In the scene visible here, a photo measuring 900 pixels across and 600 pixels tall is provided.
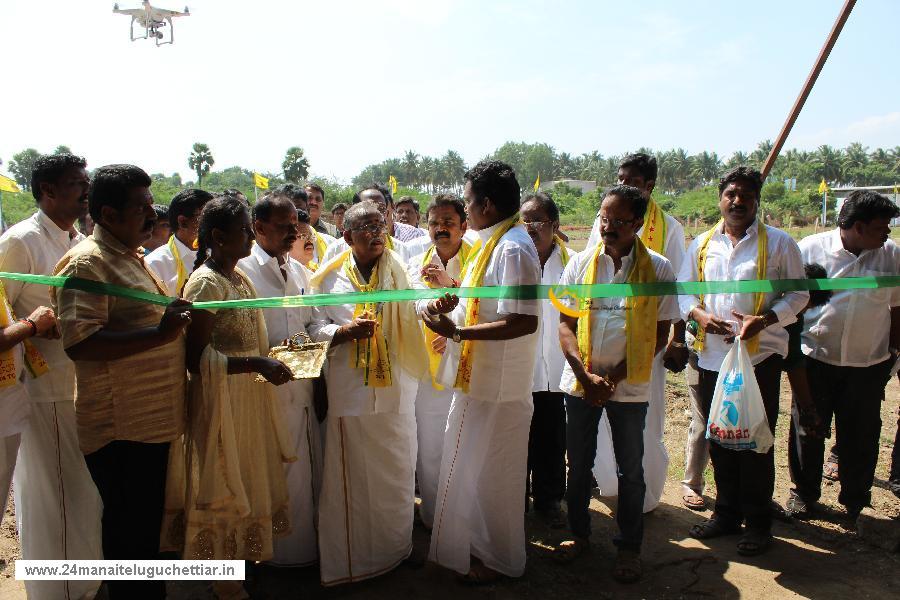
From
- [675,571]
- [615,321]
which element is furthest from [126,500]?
[675,571]

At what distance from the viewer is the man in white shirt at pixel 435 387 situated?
12.9 feet

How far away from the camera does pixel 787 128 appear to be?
17.2ft

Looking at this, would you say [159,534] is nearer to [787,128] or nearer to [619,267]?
[619,267]

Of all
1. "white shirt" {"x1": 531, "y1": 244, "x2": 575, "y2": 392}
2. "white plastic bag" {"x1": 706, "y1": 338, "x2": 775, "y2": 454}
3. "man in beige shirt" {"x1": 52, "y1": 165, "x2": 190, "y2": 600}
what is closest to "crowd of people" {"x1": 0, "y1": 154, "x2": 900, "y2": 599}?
"man in beige shirt" {"x1": 52, "y1": 165, "x2": 190, "y2": 600}

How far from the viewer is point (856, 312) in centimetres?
405

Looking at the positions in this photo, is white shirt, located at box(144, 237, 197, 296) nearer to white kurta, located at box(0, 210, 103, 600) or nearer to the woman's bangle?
white kurta, located at box(0, 210, 103, 600)

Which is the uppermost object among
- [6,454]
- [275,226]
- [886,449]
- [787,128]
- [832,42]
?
[832,42]

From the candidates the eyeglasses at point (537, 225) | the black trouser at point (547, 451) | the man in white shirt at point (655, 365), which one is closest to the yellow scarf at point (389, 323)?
the eyeglasses at point (537, 225)

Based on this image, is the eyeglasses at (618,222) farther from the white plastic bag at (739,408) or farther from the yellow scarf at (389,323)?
the yellow scarf at (389,323)

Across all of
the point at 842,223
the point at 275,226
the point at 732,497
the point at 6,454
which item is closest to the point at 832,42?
the point at 842,223

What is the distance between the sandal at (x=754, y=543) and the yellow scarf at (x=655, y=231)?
1.94 m

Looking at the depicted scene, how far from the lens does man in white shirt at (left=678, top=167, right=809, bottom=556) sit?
3.67 meters

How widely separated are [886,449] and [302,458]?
5187 mm

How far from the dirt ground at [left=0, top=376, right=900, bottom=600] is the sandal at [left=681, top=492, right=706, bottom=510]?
0.23 ft
